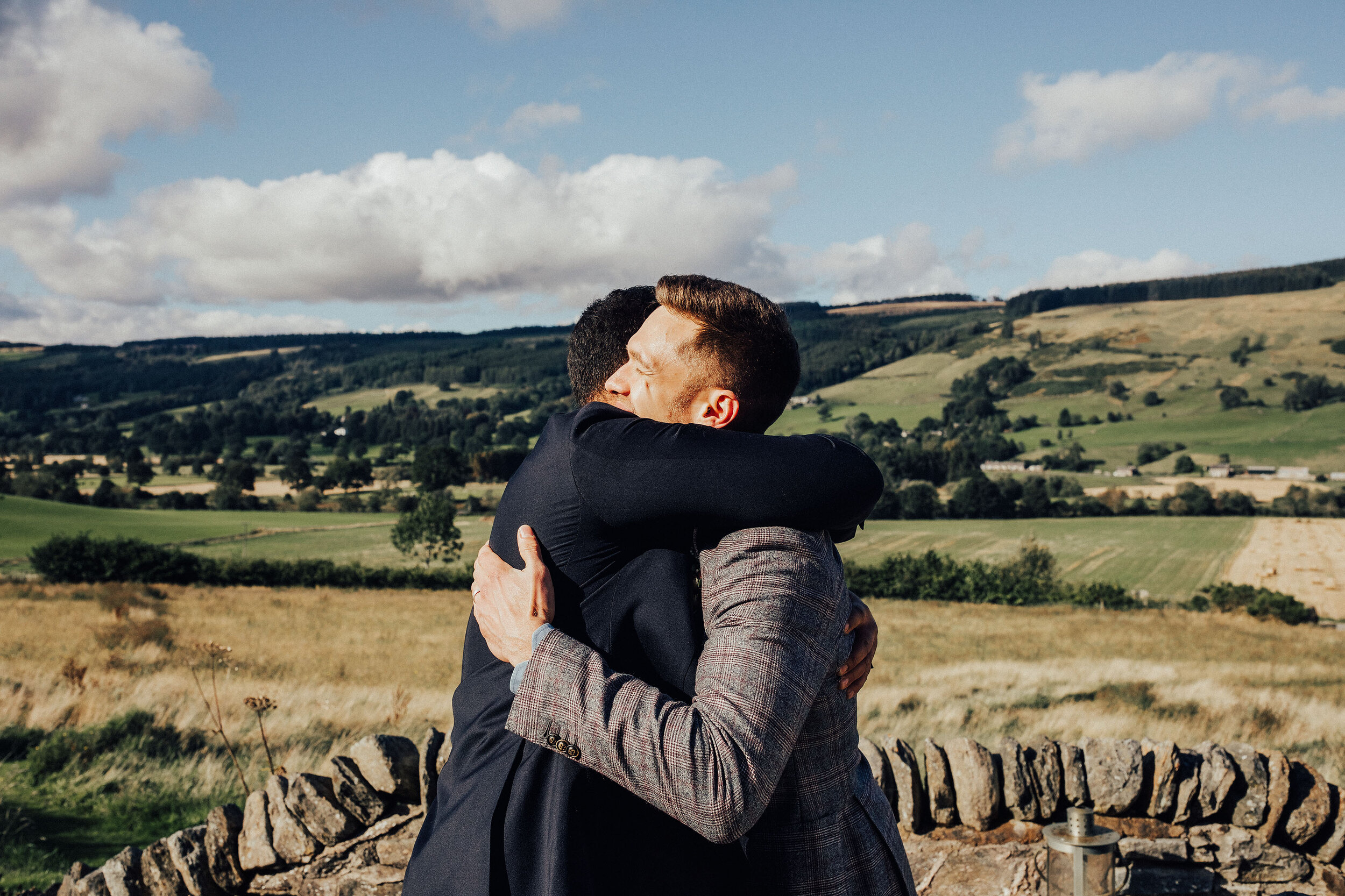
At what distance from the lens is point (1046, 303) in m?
168

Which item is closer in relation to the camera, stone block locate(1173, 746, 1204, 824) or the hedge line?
stone block locate(1173, 746, 1204, 824)

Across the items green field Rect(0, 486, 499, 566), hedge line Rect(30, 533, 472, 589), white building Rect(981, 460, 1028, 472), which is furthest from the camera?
white building Rect(981, 460, 1028, 472)

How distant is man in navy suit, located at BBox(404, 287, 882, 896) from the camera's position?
156cm

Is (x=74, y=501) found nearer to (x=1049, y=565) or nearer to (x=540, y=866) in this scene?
(x=1049, y=565)

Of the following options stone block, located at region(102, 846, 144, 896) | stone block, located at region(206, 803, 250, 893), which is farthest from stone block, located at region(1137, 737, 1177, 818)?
stone block, located at region(102, 846, 144, 896)

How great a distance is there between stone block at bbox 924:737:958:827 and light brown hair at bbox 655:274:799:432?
2.97m

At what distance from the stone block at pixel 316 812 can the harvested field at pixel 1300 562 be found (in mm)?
48599

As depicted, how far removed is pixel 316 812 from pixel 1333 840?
4511 millimetres

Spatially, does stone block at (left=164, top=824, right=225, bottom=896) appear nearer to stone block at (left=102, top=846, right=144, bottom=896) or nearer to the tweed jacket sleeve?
stone block at (left=102, top=846, right=144, bottom=896)

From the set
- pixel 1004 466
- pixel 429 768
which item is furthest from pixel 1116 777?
pixel 1004 466

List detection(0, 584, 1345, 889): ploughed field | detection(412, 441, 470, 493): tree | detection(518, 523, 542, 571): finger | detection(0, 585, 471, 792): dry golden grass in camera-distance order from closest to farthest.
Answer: detection(518, 523, 542, 571): finger, detection(0, 584, 1345, 889): ploughed field, detection(0, 585, 471, 792): dry golden grass, detection(412, 441, 470, 493): tree

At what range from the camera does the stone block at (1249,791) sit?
13.3 feet

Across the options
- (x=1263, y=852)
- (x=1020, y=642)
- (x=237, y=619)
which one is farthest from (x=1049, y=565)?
(x=1263, y=852)

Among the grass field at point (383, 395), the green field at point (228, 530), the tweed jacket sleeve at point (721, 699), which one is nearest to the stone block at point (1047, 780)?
the tweed jacket sleeve at point (721, 699)
